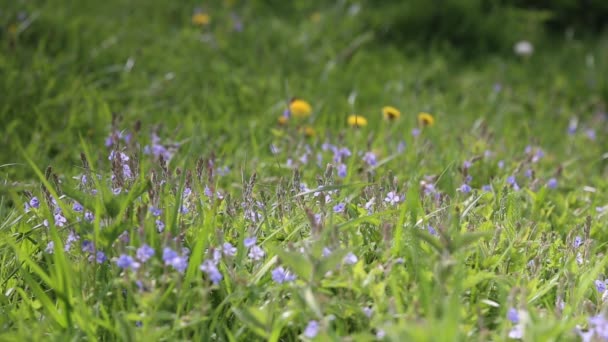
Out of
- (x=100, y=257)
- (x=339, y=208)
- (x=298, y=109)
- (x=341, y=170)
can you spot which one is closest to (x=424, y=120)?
(x=298, y=109)

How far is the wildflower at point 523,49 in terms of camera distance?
16.2 feet

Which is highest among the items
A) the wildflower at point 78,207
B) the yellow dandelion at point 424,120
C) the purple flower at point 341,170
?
the wildflower at point 78,207

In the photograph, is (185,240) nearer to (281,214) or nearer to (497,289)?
(281,214)

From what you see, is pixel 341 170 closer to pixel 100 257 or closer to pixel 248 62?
pixel 100 257

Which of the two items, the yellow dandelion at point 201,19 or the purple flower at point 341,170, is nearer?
the purple flower at point 341,170

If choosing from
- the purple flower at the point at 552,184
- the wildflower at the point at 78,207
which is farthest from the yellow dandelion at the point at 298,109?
the wildflower at the point at 78,207

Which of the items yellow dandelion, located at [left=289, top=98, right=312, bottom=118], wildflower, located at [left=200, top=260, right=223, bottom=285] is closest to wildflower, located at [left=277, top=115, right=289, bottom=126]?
yellow dandelion, located at [left=289, top=98, right=312, bottom=118]

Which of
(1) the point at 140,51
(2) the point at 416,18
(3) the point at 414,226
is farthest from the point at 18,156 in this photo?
(2) the point at 416,18

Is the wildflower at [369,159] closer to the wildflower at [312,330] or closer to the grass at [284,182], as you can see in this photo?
the grass at [284,182]

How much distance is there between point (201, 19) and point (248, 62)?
23.1 inches

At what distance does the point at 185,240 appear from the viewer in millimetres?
1802

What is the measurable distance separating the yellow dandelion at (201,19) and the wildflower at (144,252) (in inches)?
126

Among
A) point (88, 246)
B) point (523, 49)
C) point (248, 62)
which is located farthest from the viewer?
point (523, 49)

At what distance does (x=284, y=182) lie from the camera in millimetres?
2137
